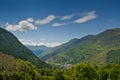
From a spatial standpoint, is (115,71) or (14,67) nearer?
(14,67)

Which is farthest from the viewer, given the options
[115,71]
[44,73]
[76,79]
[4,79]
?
[44,73]

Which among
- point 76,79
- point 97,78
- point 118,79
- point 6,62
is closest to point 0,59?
point 6,62

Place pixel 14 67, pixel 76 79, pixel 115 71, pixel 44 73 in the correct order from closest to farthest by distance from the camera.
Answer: pixel 14 67, pixel 76 79, pixel 115 71, pixel 44 73

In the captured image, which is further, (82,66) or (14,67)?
(82,66)

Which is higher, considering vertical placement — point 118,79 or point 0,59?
point 0,59

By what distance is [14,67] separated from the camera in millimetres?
123625

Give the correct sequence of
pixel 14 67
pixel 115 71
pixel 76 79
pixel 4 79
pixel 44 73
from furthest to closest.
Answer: pixel 44 73, pixel 115 71, pixel 76 79, pixel 14 67, pixel 4 79

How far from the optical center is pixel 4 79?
114375 mm

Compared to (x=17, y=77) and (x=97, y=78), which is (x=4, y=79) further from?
(x=97, y=78)

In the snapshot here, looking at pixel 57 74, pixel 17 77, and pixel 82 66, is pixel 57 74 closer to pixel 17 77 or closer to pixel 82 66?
pixel 82 66

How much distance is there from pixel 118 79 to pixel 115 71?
30.5 feet

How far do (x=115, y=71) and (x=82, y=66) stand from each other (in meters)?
27.1

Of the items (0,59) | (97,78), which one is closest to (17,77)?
(0,59)

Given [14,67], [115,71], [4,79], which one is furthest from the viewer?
[115,71]
